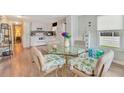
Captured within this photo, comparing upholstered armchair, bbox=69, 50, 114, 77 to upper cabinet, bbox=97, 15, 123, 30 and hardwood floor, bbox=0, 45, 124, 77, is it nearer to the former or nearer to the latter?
hardwood floor, bbox=0, 45, 124, 77

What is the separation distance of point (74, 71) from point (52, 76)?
274 mm

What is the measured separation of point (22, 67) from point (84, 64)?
0.77 meters

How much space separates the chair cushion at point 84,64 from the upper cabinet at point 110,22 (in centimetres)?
43

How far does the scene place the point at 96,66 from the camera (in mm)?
1782

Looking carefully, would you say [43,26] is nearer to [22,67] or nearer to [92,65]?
[22,67]

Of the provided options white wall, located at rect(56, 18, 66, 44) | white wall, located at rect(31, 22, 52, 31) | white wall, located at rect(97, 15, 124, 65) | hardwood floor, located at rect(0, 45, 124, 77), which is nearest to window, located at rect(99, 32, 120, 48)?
white wall, located at rect(97, 15, 124, 65)

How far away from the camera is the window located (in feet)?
5.69

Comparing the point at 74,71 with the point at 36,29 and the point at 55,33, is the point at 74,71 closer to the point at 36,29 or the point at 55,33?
the point at 55,33

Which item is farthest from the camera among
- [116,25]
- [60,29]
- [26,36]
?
[26,36]

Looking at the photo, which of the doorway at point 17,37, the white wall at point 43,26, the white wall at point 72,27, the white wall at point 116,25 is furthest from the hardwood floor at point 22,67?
the white wall at point 72,27

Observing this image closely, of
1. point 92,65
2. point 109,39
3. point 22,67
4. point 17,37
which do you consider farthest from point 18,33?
point 109,39

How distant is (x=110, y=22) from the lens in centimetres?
175
